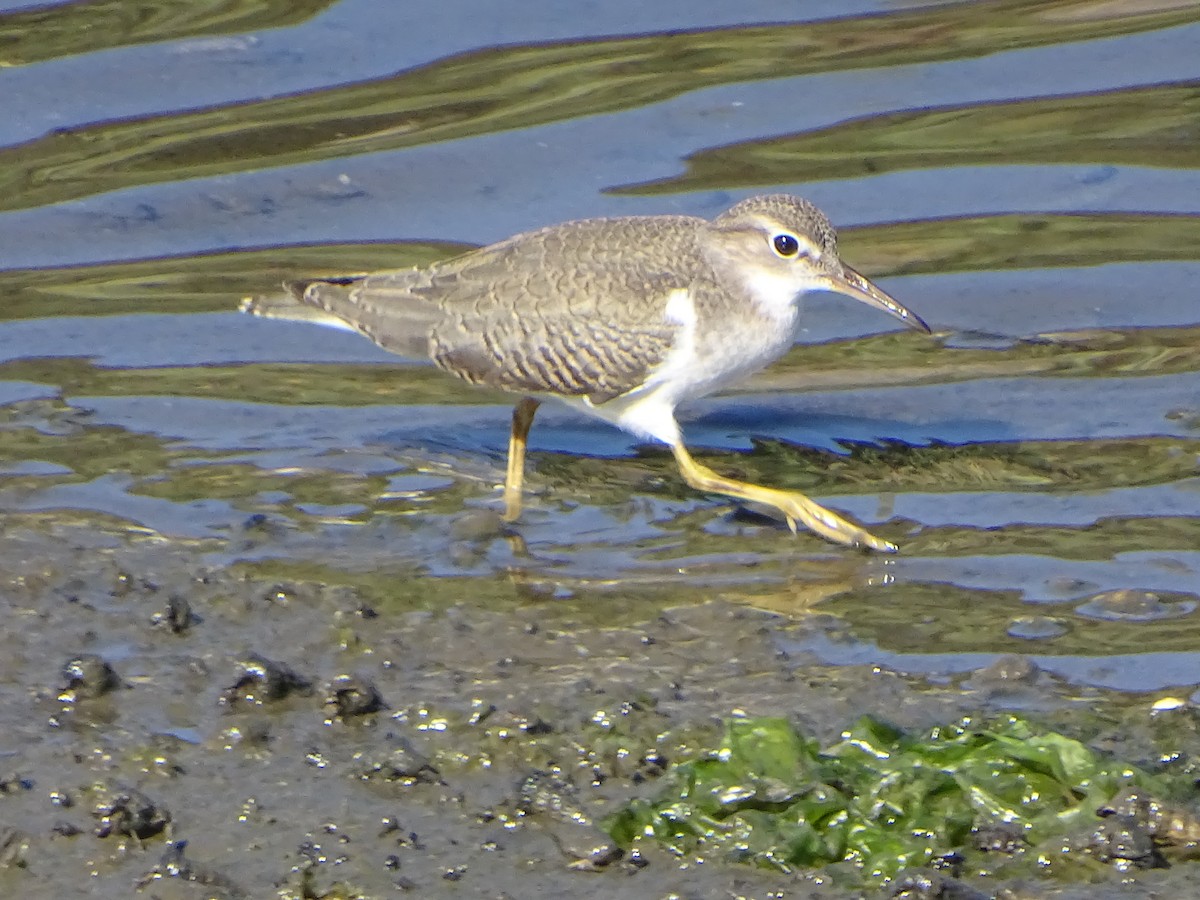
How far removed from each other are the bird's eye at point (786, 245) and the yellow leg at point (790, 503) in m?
0.93

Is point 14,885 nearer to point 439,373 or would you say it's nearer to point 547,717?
point 547,717

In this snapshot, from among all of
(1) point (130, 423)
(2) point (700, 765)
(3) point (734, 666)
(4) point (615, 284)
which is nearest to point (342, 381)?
(1) point (130, 423)

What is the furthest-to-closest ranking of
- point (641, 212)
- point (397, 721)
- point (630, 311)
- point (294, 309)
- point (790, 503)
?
point (641, 212) < point (294, 309) < point (630, 311) < point (790, 503) < point (397, 721)

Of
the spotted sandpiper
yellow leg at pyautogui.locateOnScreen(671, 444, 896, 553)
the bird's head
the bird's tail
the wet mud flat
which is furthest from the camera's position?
the bird's tail

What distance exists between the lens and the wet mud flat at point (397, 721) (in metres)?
4.59

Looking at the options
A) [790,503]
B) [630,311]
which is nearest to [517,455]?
[630,311]

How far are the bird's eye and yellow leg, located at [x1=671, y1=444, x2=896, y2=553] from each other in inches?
36.5

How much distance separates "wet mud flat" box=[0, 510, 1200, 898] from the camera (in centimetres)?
459

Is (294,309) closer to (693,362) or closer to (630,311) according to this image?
(630,311)

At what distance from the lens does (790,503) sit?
6.93 m

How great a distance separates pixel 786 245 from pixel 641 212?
6.26 ft

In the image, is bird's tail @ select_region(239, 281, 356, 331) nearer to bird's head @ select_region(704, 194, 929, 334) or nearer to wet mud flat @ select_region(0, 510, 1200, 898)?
wet mud flat @ select_region(0, 510, 1200, 898)

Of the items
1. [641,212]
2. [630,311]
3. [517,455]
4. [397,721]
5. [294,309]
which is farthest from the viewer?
[641,212]

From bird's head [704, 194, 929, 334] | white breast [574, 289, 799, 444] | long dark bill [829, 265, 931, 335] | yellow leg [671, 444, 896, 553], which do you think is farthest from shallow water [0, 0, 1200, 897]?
bird's head [704, 194, 929, 334]
